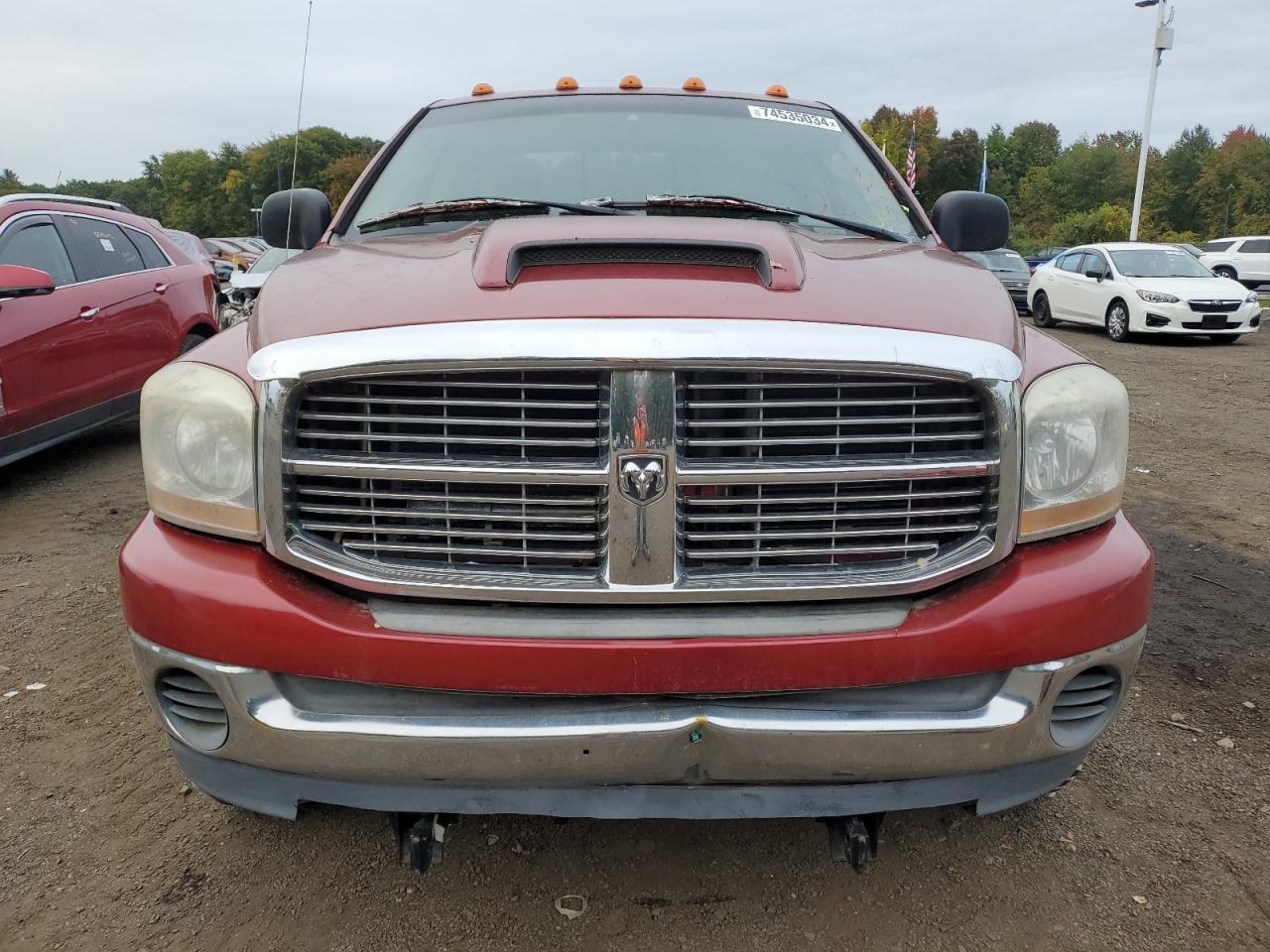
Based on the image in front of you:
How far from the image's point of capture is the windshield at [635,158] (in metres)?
2.92

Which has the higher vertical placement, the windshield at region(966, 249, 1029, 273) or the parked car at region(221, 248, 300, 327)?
the windshield at region(966, 249, 1029, 273)

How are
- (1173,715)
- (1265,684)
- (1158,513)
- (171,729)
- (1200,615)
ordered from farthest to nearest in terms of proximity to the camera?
(1158,513) → (1200,615) → (1265,684) → (1173,715) → (171,729)

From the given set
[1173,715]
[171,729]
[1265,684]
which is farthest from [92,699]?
[1265,684]

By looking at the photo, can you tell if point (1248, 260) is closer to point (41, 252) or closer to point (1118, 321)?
point (1118, 321)

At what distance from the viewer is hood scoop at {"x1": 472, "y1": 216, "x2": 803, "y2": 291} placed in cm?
194

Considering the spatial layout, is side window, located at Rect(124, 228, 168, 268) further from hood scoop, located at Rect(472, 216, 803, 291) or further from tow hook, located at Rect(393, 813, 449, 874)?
tow hook, located at Rect(393, 813, 449, 874)

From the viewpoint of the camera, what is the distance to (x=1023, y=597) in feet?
5.91

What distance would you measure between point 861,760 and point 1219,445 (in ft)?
22.5

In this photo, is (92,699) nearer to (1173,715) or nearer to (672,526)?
(672,526)

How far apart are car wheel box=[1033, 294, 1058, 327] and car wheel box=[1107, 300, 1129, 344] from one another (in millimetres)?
2185

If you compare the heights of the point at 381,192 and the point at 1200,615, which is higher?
the point at 381,192

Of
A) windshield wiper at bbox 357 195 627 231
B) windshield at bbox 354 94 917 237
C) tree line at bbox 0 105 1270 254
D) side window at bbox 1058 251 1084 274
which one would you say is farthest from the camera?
tree line at bbox 0 105 1270 254

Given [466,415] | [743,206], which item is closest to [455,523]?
[466,415]

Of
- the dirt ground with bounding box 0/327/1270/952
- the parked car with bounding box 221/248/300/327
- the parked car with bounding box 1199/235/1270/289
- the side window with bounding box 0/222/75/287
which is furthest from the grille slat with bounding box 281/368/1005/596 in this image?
the parked car with bounding box 1199/235/1270/289
